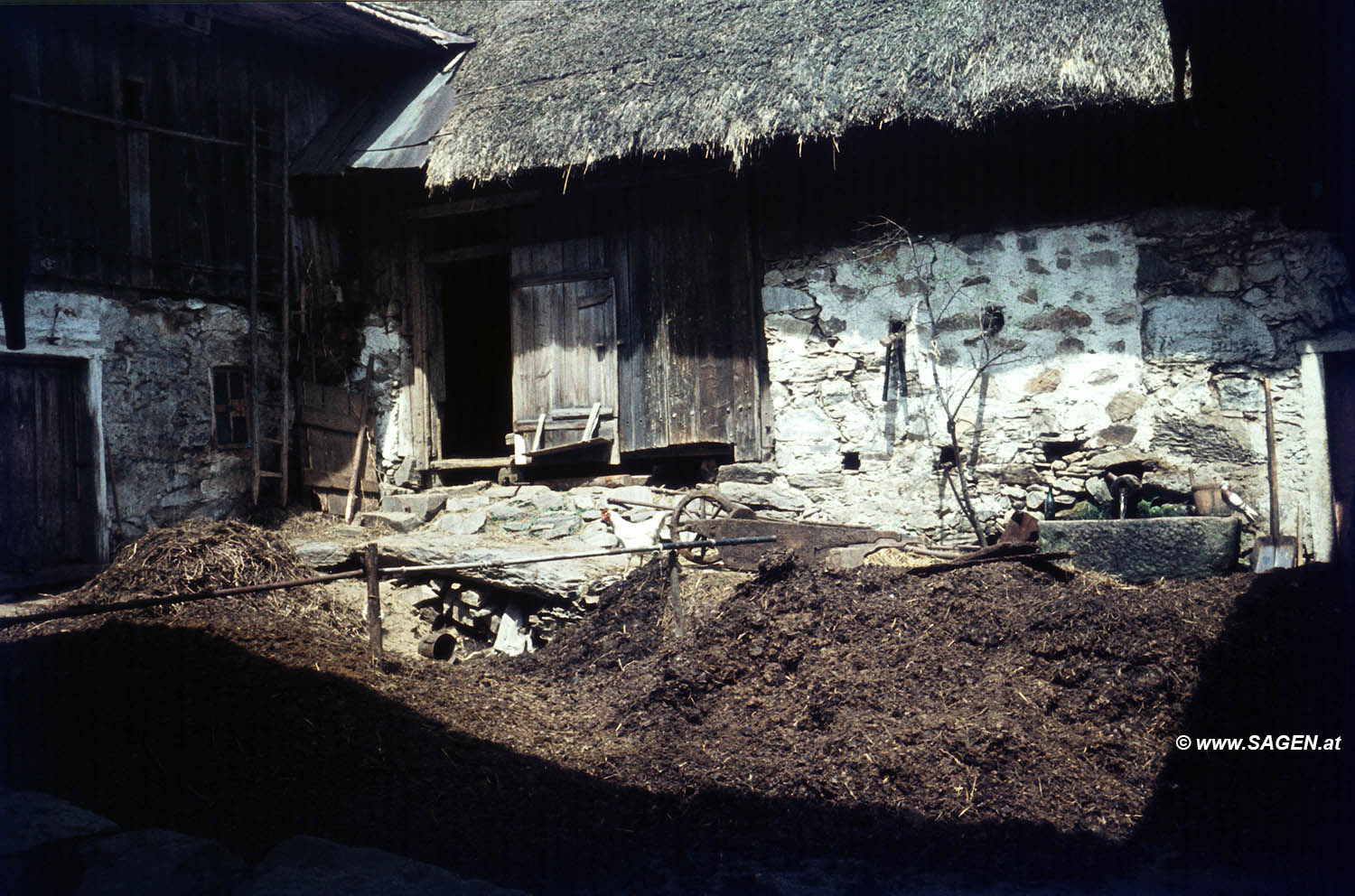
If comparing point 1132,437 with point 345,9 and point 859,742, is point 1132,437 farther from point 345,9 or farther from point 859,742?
point 345,9

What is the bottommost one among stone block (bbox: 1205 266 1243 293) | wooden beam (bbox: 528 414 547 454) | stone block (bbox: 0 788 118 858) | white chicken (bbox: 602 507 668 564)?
stone block (bbox: 0 788 118 858)

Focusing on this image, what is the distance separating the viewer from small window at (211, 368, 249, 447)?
8.67 metres

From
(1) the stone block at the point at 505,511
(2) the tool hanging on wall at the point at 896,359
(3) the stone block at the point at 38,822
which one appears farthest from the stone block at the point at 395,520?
(3) the stone block at the point at 38,822

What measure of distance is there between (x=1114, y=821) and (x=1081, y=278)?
14.2ft

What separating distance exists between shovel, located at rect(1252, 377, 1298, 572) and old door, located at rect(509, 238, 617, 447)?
4920 millimetres

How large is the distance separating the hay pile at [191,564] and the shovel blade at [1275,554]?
626 centimetres

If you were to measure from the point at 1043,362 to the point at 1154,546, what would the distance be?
1.74m

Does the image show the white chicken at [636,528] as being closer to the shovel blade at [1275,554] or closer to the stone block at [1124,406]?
the stone block at [1124,406]

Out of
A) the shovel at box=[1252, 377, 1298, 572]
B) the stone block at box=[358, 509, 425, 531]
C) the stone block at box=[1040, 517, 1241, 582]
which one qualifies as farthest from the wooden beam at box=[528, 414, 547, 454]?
the shovel at box=[1252, 377, 1298, 572]

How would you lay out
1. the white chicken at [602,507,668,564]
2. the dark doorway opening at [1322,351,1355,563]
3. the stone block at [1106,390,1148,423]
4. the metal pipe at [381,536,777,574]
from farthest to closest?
the white chicken at [602,507,668,564] → the stone block at [1106,390,1148,423] → the dark doorway opening at [1322,351,1355,563] → the metal pipe at [381,536,777,574]

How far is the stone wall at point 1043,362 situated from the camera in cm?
655

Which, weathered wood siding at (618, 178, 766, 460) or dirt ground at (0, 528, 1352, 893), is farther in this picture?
weathered wood siding at (618, 178, 766, 460)

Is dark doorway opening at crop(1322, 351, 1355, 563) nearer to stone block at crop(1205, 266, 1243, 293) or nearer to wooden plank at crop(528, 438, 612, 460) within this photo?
stone block at crop(1205, 266, 1243, 293)

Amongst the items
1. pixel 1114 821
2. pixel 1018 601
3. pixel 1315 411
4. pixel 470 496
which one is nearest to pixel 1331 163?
pixel 1315 411
